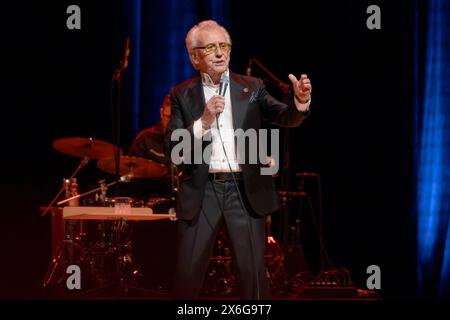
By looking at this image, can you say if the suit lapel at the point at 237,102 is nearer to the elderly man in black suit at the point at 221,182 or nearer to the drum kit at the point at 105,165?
the elderly man in black suit at the point at 221,182

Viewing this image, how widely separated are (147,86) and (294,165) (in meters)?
1.80

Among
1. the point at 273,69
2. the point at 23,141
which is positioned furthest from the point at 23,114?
the point at 273,69

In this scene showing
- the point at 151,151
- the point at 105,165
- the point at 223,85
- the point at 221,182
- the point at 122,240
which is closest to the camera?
the point at 223,85

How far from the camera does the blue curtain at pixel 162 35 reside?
7000 mm

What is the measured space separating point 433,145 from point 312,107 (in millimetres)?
1281

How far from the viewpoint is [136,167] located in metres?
6.36

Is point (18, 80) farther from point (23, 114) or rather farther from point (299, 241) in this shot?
point (299, 241)

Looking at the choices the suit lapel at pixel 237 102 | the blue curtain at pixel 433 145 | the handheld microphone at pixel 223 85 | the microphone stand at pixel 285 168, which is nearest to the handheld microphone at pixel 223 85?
the handheld microphone at pixel 223 85

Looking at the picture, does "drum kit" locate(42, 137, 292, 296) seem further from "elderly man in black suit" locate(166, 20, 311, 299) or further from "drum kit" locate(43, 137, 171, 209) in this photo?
"elderly man in black suit" locate(166, 20, 311, 299)

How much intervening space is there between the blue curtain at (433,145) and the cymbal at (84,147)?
2952 mm

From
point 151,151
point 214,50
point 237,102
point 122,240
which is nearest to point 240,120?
point 237,102

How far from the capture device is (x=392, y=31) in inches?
253

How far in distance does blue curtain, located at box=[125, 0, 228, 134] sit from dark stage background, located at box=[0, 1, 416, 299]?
0.12 ft

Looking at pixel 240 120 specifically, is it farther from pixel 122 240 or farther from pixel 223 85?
pixel 122 240
